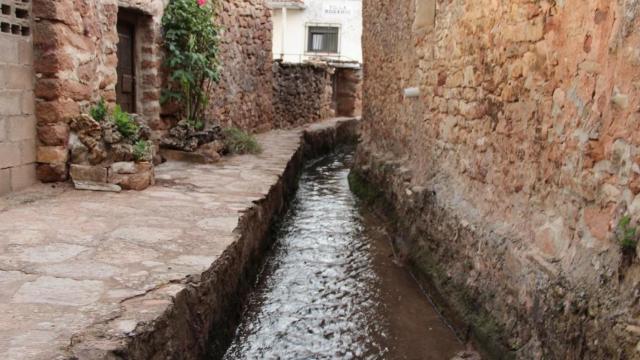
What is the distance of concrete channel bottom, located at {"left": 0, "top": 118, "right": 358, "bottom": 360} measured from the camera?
2.19 metres

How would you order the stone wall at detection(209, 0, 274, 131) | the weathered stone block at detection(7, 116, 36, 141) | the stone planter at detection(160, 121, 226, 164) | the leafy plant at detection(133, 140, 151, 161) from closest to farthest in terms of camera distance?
the weathered stone block at detection(7, 116, 36, 141)
the leafy plant at detection(133, 140, 151, 161)
the stone planter at detection(160, 121, 226, 164)
the stone wall at detection(209, 0, 274, 131)

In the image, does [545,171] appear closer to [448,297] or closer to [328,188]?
[448,297]

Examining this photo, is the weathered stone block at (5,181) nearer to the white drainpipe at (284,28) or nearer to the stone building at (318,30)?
the stone building at (318,30)

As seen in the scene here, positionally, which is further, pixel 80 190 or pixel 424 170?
pixel 424 170

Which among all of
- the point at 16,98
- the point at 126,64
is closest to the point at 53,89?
the point at 16,98

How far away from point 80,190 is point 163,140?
2476mm

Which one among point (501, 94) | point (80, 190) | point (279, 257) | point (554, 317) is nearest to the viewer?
point (554, 317)

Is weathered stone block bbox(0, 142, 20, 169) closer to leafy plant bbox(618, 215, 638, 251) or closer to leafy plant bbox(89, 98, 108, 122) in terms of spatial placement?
leafy plant bbox(89, 98, 108, 122)

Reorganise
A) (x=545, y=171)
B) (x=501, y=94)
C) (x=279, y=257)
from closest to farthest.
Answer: (x=545, y=171), (x=501, y=94), (x=279, y=257)

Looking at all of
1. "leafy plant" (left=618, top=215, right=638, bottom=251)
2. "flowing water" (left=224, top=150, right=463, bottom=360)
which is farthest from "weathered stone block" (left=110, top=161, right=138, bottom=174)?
"leafy plant" (left=618, top=215, right=638, bottom=251)

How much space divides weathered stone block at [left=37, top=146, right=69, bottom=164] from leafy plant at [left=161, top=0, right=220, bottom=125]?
2.65 m

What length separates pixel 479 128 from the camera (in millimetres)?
4023

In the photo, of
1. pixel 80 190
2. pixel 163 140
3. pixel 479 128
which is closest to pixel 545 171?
pixel 479 128

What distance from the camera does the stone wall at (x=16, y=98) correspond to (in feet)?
14.0
